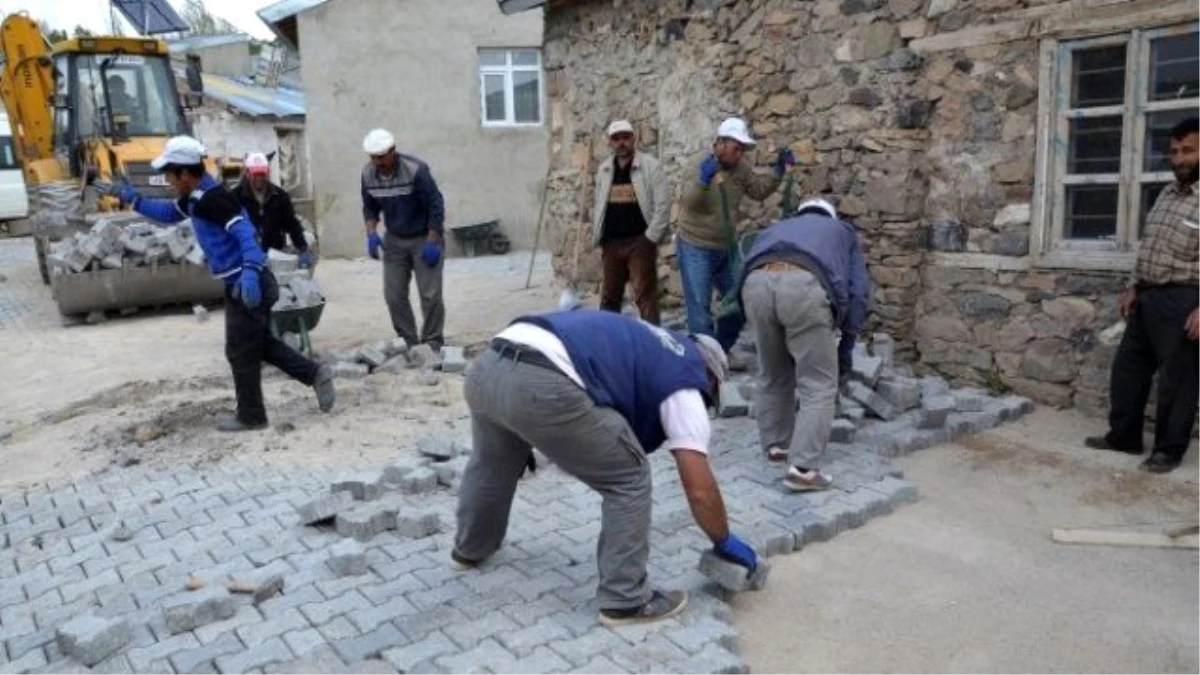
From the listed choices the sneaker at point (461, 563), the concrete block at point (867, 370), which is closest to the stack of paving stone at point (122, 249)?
the concrete block at point (867, 370)

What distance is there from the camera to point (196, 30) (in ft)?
120

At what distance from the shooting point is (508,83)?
1789cm

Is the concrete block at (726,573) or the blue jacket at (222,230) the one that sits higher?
the blue jacket at (222,230)

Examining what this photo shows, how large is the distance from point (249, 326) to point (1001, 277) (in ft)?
15.3

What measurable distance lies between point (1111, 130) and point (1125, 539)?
2619 mm

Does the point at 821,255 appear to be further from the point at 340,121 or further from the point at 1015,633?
the point at 340,121

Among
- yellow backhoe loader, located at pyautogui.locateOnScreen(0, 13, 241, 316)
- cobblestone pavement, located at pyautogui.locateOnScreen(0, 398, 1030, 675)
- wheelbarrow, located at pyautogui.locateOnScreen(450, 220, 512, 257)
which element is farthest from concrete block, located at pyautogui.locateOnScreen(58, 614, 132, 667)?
wheelbarrow, located at pyautogui.locateOnScreen(450, 220, 512, 257)

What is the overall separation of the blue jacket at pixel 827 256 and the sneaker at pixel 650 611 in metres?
1.83

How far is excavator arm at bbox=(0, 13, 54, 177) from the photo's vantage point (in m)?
13.2

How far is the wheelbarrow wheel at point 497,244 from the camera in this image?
58.8 feet

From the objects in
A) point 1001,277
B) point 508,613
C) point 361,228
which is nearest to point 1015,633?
point 508,613

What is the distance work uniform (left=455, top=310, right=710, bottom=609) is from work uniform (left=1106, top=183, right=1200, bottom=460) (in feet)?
9.75

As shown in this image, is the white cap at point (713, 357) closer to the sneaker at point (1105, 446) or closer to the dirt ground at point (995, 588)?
the dirt ground at point (995, 588)

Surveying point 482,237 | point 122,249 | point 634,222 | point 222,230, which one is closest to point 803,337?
point 634,222
